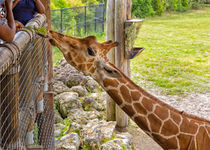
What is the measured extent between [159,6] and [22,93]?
18481 mm

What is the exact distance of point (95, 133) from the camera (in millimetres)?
4355

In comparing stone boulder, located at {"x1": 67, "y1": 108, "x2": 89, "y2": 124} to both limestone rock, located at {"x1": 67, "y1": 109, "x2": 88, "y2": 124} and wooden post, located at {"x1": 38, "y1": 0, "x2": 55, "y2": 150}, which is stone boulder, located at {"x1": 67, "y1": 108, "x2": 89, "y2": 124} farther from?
wooden post, located at {"x1": 38, "y1": 0, "x2": 55, "y2": 150}

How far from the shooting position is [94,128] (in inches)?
178

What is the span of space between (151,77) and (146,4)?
11.4 m

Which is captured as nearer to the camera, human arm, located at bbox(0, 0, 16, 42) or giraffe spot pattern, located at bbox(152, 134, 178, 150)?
human arm, located at bbox(0, 0, 16, 42)

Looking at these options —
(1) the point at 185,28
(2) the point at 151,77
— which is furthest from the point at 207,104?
(1) the point at 185,28

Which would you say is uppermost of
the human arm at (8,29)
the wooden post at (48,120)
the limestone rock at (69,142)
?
the human arm at (8,29)

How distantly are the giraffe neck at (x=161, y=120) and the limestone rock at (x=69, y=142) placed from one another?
1.31 meters

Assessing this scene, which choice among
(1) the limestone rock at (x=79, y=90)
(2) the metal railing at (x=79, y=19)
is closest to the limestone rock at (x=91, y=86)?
(1) the limestone rock at (x=79, y=90)

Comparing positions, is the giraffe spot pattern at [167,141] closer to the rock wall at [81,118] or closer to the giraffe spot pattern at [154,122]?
the giraffe spot pattern at [154,122]

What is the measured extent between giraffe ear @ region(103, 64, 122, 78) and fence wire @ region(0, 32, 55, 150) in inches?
24.0

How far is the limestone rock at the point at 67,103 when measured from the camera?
528 cm

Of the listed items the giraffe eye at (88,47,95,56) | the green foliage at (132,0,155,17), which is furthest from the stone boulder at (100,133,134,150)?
the green foliage at (132,0,155,17)

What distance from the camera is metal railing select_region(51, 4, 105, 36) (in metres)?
10.8
